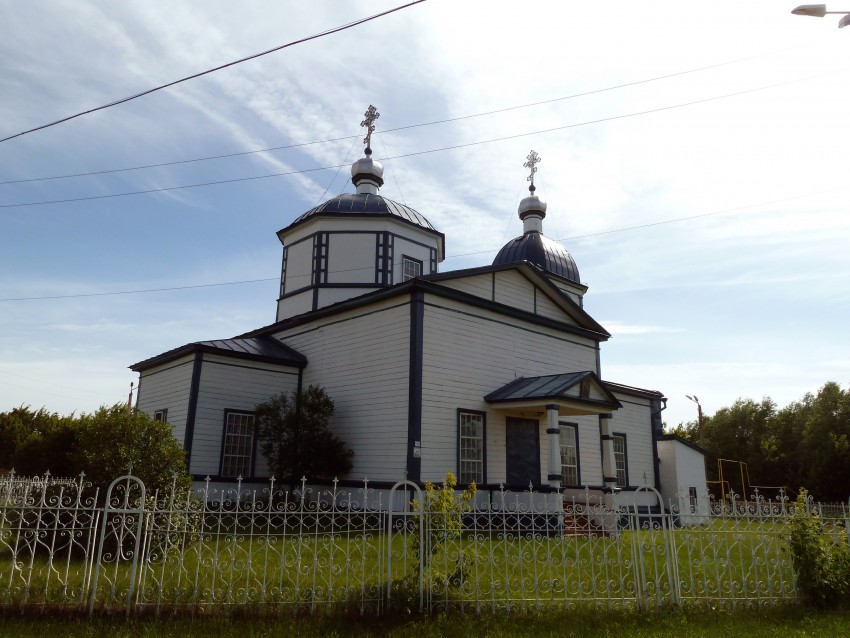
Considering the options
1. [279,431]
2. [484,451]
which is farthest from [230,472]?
[484,451]

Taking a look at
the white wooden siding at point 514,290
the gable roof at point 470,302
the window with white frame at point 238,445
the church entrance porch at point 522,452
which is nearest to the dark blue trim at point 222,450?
the window with white frame at point 238,445

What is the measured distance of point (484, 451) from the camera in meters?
14.6

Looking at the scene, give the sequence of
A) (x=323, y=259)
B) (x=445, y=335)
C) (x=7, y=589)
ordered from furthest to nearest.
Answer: (x=323, y=259)
(x=445, y=335)
(x=7, y=589)

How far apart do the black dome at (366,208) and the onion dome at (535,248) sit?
6276 mm

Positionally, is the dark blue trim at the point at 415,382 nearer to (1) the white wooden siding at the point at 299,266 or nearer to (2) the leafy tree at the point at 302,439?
(2) the leafy tree at the point at 302,439

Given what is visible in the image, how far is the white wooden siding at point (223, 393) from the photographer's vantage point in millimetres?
15414

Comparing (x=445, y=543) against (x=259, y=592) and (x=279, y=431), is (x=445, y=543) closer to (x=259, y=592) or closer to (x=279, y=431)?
(x=259, y=592)

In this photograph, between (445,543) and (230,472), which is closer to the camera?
(445,543)

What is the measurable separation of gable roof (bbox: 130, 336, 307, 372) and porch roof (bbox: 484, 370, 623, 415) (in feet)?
18.9

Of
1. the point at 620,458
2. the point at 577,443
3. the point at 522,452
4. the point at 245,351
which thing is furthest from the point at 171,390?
the point at 620,458

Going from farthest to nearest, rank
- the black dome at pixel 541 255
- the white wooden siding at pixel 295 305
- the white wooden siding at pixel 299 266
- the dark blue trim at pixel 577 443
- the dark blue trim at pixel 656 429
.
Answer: the black dome at pixel 541 255, the dark blue trim at pixel 656 429, the white wooden siding at pixel 299 266, the white wooden siding at pixel 295 305, the dark blue trim at pixel 577 443

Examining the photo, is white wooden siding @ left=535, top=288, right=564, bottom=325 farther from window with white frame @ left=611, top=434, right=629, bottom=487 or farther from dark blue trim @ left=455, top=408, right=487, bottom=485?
window with white frame @ left=611, top=434, right=629, bottom=487

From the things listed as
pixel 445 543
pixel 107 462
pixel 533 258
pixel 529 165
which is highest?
pixel 529 165

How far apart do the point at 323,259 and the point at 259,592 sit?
13.8 m
